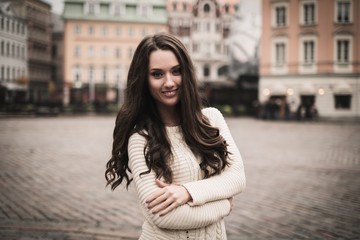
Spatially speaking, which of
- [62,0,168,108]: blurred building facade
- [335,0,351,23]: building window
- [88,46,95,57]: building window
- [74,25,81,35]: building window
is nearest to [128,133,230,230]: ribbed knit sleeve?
[335,0,351,23]: building window

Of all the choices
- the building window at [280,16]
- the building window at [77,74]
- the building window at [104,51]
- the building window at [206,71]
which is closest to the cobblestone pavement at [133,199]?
the building window at [280,16]

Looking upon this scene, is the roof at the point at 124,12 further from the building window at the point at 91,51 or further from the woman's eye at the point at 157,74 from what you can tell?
the woman's eye at the point at 157,74

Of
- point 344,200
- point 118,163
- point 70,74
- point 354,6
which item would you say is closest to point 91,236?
point 118,163

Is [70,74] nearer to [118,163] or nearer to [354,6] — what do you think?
[354,6]

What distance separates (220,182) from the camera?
6.26ft

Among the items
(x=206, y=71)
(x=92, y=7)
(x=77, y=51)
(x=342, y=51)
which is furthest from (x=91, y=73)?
(x=342, y=51)

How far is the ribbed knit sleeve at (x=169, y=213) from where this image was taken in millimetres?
1747

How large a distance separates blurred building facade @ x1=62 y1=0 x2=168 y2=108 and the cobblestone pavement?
41.3 m

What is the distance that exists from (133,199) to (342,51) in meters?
29.8

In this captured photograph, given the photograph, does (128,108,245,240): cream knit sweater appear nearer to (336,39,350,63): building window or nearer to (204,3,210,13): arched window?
(336,39,350,63): building window

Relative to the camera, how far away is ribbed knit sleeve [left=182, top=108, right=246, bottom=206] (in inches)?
70.7

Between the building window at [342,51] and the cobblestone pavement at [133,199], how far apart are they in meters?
23.1

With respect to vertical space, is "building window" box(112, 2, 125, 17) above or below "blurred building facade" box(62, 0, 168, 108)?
above

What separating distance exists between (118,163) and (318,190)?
555 centimetres
